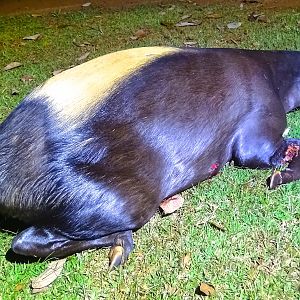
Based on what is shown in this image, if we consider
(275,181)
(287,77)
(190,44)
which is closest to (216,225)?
(275,181)

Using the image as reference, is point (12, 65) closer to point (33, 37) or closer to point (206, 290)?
point (33, 37)

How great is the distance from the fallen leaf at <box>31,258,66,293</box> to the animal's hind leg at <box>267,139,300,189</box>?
100 cm

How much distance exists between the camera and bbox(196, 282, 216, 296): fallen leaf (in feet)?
7.18

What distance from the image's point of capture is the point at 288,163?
9.18 feet

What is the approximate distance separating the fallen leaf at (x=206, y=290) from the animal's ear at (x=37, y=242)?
58 cm

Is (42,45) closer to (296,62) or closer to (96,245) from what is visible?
(296,62)

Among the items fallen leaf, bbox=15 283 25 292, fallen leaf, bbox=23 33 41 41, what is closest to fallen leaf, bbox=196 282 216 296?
fallen leaf, bbox=15 283 25 292

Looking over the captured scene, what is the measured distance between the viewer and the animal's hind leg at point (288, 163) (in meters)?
2.68

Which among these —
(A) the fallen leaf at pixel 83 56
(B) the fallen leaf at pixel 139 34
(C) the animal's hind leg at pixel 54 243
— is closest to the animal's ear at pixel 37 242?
(C) the animal's hind leg at pixel 54 243

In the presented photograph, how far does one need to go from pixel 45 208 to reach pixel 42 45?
2.54 meters

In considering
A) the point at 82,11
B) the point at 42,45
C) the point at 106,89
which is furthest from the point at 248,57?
the point at 82,11

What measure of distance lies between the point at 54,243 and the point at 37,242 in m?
0.07

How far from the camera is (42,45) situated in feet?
15.1

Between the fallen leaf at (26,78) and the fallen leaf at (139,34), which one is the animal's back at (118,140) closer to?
the fallen leaf at (26,78)
